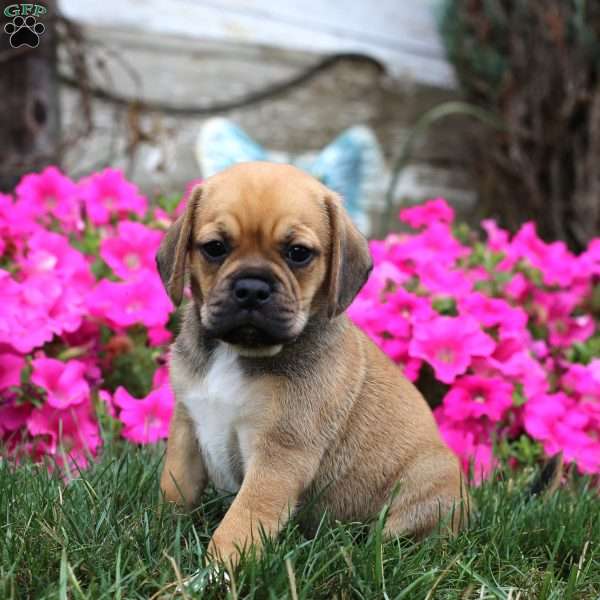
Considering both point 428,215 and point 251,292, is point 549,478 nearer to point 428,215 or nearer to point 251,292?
point 251,292

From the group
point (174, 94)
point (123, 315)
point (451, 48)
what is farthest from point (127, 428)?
point (451, 48)

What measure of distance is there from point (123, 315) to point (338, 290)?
4.88ft

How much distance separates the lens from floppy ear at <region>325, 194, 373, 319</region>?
279 cm

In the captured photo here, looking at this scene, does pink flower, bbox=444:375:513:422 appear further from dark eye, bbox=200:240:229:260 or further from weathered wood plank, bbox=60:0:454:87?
weathered wood plank, bbox=60:0:454:87

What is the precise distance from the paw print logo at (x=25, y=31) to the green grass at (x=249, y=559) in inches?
123

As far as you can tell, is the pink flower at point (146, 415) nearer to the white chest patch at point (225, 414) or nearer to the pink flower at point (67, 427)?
the pink flower at point (67, 427)

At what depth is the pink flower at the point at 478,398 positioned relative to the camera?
3.93m

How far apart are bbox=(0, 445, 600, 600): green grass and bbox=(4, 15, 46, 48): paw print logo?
3120 millimetres

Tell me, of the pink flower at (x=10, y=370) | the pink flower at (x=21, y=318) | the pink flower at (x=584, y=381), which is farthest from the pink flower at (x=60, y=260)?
the pink flower at (x=584, y=381)

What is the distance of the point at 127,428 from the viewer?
369 cm

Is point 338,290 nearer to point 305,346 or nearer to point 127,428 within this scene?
point 305,346

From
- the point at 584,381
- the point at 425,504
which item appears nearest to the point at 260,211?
the point at 425,504

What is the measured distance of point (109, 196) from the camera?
4.89 m

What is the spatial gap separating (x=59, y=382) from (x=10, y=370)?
0.21 m
